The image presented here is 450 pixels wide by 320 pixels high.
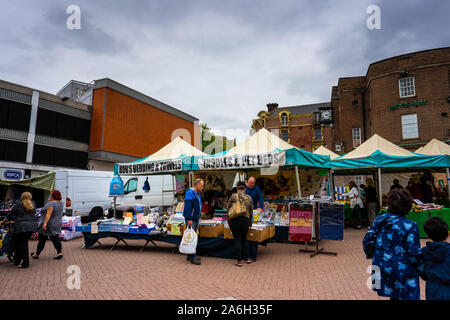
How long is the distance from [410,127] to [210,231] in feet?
81.6

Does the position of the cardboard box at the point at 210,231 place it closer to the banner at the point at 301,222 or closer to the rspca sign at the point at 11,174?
the banner at the point at 301,222

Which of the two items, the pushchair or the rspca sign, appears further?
the rspca sign

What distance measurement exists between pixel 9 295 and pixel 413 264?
550 cm

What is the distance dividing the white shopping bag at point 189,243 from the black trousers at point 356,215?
8.14 metres

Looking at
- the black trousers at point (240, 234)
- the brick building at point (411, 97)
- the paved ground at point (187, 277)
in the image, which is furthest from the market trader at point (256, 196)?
the brick building at point (411, 97)

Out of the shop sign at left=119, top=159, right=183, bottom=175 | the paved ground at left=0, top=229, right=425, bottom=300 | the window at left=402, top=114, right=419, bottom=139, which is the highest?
the window at left=402, top=114, right=419, bottom=139

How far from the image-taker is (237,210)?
6.64 m

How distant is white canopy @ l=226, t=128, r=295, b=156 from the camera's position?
9391 mm

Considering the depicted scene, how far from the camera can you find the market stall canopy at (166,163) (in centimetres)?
998

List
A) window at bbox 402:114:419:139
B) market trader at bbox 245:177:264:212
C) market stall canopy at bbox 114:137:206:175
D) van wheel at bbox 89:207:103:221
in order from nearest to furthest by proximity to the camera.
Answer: market trader at bbox 245:177:264:212, market stall canopy at bbox 114:137:206:175, van wheel at bbox 89:207:103:221, window at bbox 402:114:419:139

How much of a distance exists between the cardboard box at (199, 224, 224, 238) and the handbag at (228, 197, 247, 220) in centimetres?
116

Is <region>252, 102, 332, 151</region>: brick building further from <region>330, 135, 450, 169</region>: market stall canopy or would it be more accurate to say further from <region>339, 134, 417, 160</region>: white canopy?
<region>330, 135, 450, 169</region>: market stall canopy

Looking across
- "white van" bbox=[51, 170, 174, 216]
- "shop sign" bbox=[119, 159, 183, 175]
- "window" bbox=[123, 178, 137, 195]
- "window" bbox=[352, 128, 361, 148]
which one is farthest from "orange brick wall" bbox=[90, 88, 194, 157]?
"window" bbox=[352, 128, 361, 148]
